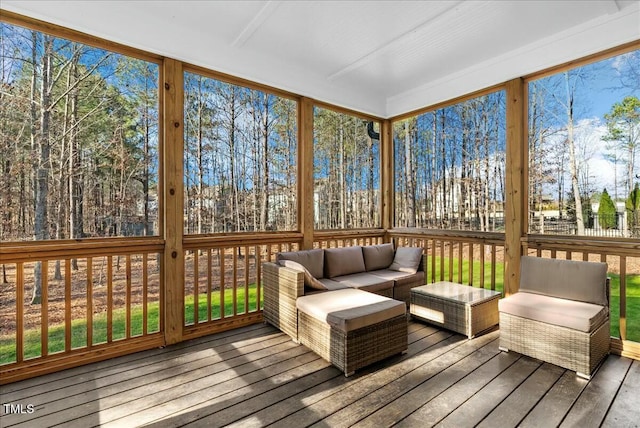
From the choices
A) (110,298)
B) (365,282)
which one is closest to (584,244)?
(365,282)

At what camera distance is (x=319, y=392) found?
2229mm

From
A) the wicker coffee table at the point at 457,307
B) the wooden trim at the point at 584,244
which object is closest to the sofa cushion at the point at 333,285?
the wicker coffee table at the point at 457,307

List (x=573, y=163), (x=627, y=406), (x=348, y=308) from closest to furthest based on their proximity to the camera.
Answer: (x=627, y=406) < (x=348, y=308) < (x=573, y=163)

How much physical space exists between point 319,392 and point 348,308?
2.22 feet

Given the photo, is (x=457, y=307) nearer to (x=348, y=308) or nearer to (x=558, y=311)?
(x=558, y=311)

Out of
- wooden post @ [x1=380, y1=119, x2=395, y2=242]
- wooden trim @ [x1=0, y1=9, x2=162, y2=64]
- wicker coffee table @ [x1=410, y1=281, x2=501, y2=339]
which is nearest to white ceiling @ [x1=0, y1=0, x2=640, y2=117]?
wooden trim @ [x1=0, y1=9, x2=162, y2=64]

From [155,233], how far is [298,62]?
2.54m

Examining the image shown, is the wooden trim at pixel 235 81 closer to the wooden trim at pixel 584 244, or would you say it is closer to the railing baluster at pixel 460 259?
the railing baluster at pixel 460 259

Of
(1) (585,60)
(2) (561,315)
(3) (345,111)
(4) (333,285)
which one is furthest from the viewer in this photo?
(3) (345,111)

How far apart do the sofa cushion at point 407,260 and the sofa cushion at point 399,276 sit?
86mm

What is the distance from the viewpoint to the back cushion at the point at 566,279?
108 inches

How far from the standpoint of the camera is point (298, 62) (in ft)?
12.7

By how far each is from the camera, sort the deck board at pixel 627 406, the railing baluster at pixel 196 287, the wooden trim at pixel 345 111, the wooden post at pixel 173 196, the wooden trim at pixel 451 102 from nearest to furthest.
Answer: the deck board at pixel 627 406
the wooden post at pixel 173 196
the railing baluster at pixel 196 287
the wooden trim at pixel 451 102
the wooden trim at pixel 345 111

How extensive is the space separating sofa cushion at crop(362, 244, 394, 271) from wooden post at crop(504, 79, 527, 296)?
4.70ft
